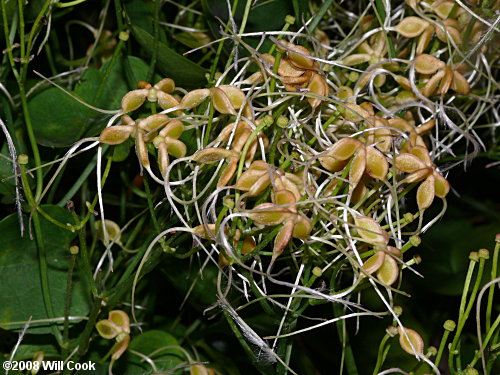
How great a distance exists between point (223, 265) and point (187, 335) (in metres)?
0.18

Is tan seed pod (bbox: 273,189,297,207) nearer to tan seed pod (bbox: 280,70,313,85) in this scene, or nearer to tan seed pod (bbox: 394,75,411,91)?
tan seed pod (bbox: 280,70,313,85)

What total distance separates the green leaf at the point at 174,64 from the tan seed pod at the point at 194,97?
0.10 metres

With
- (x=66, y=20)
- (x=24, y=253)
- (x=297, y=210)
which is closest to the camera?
(x=297, y=210)

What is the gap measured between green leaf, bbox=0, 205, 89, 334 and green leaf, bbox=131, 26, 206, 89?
16 centimetres

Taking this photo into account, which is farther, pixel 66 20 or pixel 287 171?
pixel 66 20

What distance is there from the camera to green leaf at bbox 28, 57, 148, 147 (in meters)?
0.59

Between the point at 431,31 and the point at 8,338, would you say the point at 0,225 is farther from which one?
the point at 431,31

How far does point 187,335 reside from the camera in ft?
2.16

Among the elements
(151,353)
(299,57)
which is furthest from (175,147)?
(151,353)

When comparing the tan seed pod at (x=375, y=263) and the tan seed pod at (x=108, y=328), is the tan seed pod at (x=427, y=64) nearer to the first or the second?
the tan seed pod at (x=375, y=263)

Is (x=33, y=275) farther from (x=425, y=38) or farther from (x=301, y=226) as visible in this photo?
(x=425, y=38)

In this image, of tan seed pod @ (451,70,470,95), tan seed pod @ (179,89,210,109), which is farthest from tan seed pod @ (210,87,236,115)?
tan seed pod @ (451,70,470,95)

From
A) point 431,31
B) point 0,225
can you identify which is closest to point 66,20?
point 0,225

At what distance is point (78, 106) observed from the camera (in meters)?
0.60
